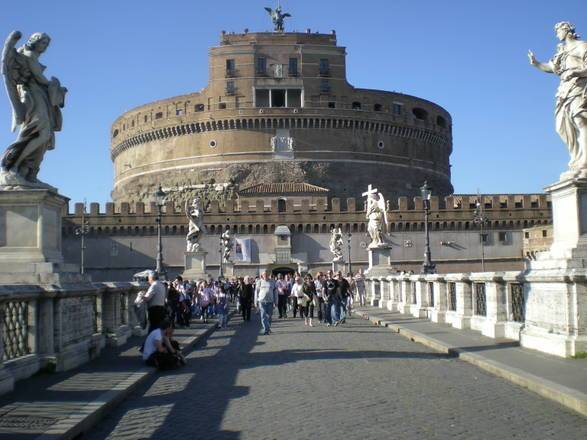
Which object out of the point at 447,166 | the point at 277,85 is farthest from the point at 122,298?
the point at 447,166

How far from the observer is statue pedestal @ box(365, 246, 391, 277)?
1078 inches

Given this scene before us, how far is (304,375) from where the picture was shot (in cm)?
830

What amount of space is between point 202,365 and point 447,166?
7071 cm

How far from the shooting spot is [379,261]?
1102 inches

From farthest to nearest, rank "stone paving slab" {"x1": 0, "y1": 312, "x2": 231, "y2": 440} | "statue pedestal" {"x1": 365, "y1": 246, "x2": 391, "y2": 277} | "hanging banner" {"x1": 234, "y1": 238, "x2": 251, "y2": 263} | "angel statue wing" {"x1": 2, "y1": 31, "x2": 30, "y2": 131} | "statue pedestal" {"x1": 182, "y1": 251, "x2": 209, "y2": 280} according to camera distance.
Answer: "hanging banner" {"x1": 234, "y1": 238, "x2": 251, "y2": 263} → "statue pedestal" {"x1": 182, "y1": 251, "x2": 209, "y2": 280} → "statue pedestal" {"x1": 365, "y1": 246, "x2": 391, "y2": 277} → "angel statue wing" {"x1": 2, "y1": 31, "x2": 30, "y2": 131} → "stone paving slab" {"x1": 0, "y1": 312, "x2": 231, "y2": 440}

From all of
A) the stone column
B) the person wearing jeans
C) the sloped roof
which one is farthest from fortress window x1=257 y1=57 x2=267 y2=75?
the stone column

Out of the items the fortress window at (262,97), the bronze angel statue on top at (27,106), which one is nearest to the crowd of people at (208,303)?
the bronze angel statue on top at (27,106)

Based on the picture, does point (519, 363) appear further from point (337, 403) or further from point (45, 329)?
point (45, 329)

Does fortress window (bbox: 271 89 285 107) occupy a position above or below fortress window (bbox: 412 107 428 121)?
above

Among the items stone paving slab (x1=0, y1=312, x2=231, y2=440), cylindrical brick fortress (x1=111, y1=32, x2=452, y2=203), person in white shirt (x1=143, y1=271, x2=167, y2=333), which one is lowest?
stone paving slab (x1=0, y1=312, x2=231, y2=440)

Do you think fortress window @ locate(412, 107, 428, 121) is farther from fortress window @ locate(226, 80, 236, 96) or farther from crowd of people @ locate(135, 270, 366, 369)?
crowd of people @ locate(135, 270, 366, 369)

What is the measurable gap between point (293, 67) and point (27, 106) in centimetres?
6209

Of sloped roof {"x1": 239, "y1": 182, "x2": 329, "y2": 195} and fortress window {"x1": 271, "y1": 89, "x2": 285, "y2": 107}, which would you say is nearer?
sloped roof {"x1": 239, "y1": 182, "x2": 329, "y2": 195}

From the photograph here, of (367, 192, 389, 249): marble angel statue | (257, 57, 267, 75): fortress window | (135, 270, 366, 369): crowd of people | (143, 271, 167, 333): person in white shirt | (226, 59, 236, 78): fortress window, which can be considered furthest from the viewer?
(257, 57, 267, 75): fortress window
